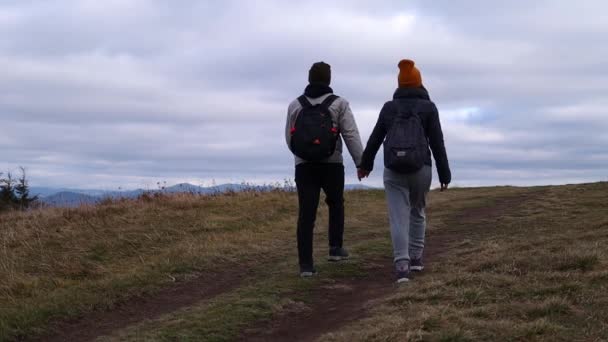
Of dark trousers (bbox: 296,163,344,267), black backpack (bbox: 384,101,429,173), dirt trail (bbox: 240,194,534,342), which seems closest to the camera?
dirt trail (bbox: 240,194,534,342)

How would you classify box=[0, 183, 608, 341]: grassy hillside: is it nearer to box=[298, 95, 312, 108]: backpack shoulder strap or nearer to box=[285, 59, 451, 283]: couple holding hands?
box=[285, 59, 451, 283]: couple holding hands

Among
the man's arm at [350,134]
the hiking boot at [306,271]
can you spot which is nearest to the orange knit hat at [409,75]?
the man's arm at [350,134]

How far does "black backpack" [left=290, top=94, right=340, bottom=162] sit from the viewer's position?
24.9ft

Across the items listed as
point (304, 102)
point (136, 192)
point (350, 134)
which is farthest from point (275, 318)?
point (136, 192)

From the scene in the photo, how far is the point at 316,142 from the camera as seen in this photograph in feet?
24.8

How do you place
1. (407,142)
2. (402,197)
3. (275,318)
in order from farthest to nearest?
(402,197), (407,142), (275,318)

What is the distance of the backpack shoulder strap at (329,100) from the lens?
770 cm

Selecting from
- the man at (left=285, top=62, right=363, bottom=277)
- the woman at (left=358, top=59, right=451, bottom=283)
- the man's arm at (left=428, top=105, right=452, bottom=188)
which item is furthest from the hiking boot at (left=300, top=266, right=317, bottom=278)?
the man's arm at (left=428, top=105, right=452, bottom=188)

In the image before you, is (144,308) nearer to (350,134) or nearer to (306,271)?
(306,271)

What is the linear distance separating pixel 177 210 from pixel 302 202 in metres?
6.69

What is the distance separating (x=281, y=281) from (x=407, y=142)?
212 centimetres

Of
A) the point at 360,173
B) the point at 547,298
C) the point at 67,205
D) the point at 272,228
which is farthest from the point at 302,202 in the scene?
the point at 67,205

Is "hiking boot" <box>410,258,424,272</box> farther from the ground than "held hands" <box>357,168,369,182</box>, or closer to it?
closer to it

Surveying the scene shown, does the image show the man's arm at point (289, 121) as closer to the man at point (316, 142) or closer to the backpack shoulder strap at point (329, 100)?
the man at point (316, 142)
